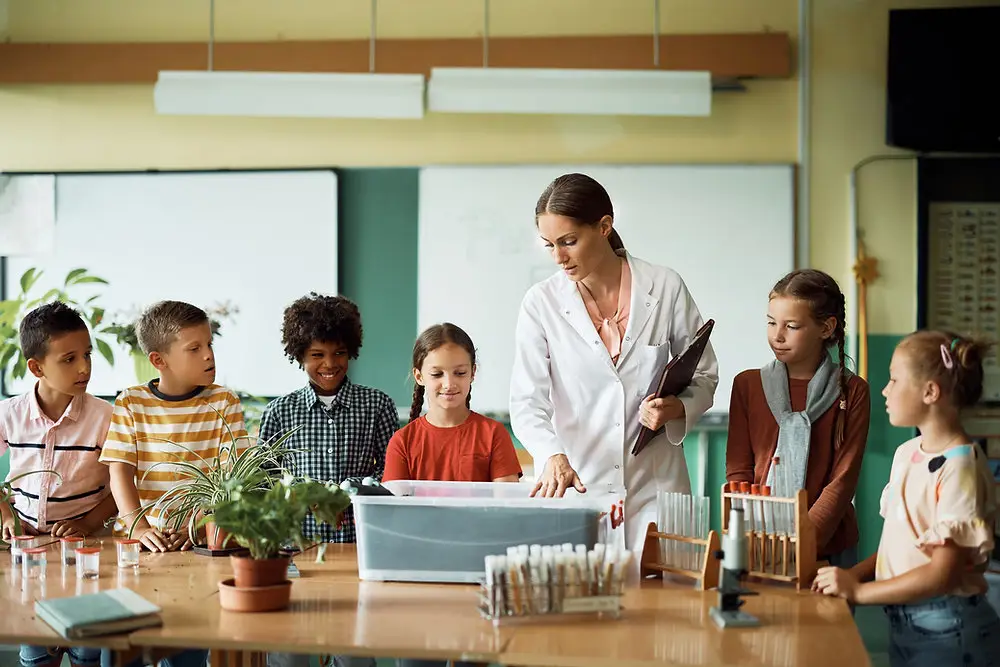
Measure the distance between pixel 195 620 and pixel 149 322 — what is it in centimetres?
122

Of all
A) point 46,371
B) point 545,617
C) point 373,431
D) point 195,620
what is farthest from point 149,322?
point 545,617

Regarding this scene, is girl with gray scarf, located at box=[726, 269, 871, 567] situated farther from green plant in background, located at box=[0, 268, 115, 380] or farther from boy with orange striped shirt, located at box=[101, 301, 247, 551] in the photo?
green plant in background, located at box=[0, 268, 115, 380]

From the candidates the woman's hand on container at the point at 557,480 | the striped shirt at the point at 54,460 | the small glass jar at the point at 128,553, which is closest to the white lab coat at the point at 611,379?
the woman's hand on container at the point at 557,480

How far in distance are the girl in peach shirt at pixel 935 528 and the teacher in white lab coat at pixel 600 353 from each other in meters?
0.48

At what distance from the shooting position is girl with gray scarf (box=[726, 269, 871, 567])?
85.1 inches

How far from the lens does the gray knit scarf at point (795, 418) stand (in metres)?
2.16

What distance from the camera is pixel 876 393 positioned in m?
4.11

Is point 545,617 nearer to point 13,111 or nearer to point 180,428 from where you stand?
point 180,428

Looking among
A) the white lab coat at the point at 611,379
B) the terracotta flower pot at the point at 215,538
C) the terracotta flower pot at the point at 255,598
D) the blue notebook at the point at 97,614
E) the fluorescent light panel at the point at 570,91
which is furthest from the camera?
the fluorescent light panel at the point at 570,91

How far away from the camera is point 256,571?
1771 mm

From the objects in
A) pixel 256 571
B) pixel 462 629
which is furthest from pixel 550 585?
pixel 256 571

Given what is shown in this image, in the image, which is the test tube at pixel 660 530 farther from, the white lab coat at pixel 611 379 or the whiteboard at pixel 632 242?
the whiteboard at pixel 632 242

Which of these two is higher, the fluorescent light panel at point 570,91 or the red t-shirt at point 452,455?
the fluorescent light panel at point 570,91

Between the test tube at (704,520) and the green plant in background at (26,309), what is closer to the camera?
the test tube at (704,520)
